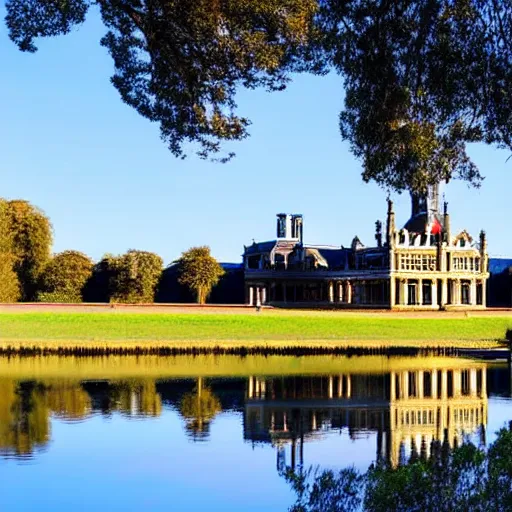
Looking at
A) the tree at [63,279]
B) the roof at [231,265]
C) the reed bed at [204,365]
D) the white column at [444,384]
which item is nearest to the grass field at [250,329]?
the reed bed at [204,365]

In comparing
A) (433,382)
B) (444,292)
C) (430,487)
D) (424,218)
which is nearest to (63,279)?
(444,292)

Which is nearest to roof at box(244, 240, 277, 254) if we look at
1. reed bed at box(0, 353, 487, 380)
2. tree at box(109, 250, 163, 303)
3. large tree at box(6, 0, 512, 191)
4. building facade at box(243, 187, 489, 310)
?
building facade at box(243, 187, 489, 310)

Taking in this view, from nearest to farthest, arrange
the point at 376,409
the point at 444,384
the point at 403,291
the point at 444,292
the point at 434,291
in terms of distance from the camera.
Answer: the point at 376,409 < the point at 444,384 < the point at 403,291 < the point at 434,291 < the point at 444,292

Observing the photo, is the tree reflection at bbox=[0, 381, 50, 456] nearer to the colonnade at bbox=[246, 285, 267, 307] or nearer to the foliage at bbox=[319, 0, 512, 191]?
the foliage at bbox=[319, 0, 512, 191]

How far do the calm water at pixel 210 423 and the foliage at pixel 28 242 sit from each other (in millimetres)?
30267

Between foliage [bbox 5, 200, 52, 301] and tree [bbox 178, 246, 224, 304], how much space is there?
1257 cm

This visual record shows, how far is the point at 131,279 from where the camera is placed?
7956 centimetres

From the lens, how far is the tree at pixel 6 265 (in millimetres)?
68125

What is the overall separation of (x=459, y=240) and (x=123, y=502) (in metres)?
69.6

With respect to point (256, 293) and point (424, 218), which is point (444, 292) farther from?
point (256, 293)

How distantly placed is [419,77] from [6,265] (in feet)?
187

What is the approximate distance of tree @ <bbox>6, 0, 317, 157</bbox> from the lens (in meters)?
13.3

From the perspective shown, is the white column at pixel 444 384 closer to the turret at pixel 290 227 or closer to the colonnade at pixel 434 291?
the colonnade at pixel 434 291

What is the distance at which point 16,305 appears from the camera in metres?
60.1
